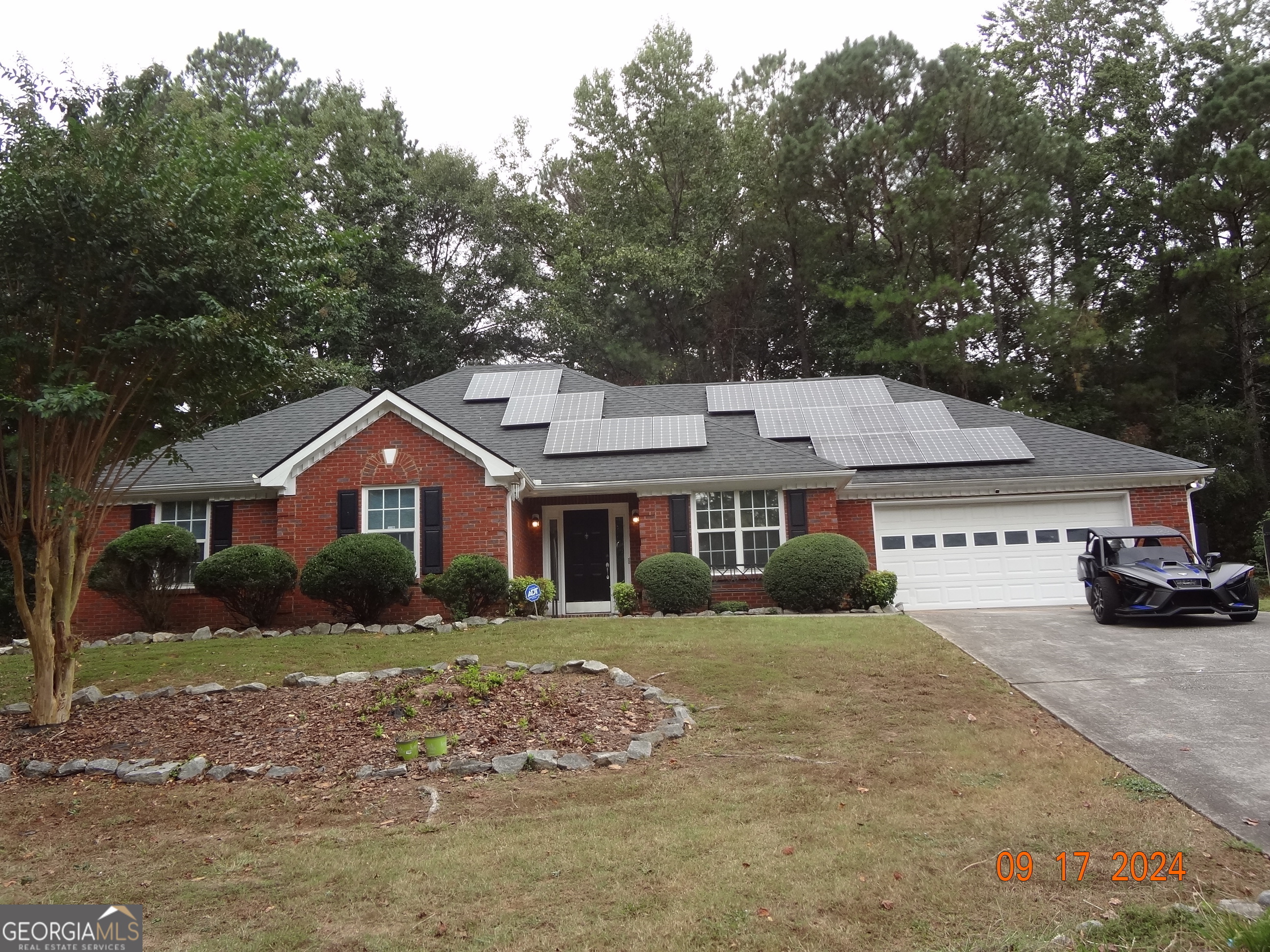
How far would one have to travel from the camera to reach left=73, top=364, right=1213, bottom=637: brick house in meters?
15.4

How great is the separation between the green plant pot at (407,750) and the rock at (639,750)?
1.69 m

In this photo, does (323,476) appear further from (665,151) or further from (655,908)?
(665,151)

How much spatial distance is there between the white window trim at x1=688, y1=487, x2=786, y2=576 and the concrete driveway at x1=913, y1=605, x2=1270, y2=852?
3.61 m

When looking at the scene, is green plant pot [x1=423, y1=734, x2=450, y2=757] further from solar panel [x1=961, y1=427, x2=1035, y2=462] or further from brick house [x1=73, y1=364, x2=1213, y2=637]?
solar panel [x1=961, y1=427, x2=1035, y2=462]

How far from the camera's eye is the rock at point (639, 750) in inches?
271

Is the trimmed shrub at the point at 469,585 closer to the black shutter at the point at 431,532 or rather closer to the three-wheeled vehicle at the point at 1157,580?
the black shutter at the point at 431,532

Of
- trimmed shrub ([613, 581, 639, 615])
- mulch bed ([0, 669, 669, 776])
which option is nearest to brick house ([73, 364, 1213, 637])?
trimmed shrub ([613, 581, 639, 615])

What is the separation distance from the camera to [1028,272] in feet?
99.7

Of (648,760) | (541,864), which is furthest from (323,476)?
(541,864)

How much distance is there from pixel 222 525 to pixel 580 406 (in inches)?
304

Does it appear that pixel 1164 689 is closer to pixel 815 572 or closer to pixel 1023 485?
pixel 815 572

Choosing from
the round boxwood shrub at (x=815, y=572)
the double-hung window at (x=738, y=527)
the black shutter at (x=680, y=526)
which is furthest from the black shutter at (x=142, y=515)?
the round boxwood shrub at (x=815, y=572)

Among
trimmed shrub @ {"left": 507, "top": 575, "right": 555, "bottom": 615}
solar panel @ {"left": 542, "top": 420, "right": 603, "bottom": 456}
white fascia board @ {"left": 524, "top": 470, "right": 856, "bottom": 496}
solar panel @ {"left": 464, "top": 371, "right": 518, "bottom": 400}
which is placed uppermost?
solar panel @ {"left": 464, "top": 371, "right": 518, "bottom": 400}

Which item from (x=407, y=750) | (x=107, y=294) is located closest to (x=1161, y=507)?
(x=407, y=750)
